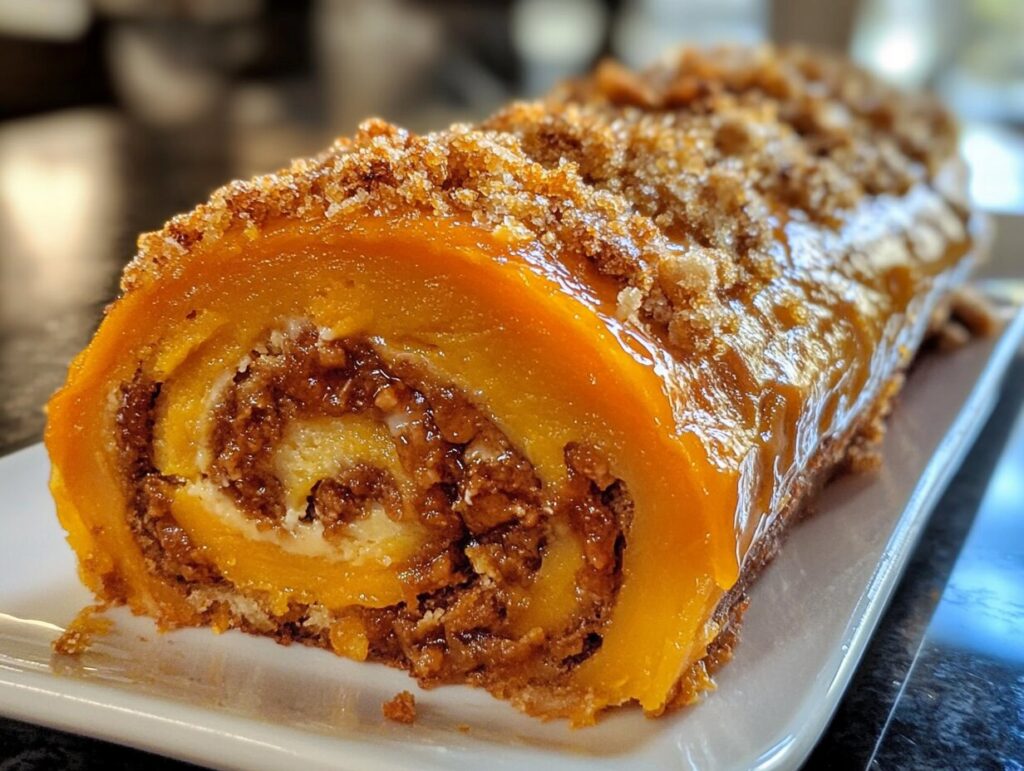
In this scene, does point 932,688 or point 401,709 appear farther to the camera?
point 932,688

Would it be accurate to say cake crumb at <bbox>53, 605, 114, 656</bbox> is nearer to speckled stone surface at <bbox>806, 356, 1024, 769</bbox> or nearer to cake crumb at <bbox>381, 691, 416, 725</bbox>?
cake crumb at <bbox>381, 691, 416, 725</bbox>

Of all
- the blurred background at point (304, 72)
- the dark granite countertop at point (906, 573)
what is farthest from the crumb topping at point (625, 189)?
the blurred background at point (304, 72)

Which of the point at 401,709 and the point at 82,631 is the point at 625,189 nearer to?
the point at 401,709

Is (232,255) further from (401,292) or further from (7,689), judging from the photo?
(7,689)

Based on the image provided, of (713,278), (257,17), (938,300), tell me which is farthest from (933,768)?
(257,17)

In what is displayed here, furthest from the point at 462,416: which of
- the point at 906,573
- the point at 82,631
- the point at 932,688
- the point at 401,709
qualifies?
the point at 906,573

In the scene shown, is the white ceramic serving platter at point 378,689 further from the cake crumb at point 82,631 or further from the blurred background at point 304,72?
the blurred background at point 304,72
